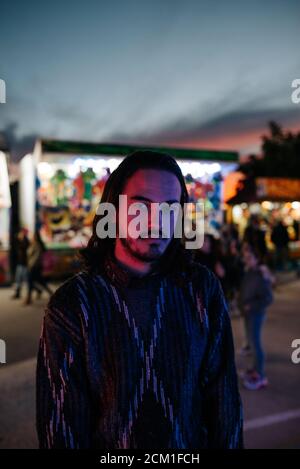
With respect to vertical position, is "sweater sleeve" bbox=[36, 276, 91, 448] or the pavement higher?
"sweater sleeve" bbox=[36, 276, 91, 448]

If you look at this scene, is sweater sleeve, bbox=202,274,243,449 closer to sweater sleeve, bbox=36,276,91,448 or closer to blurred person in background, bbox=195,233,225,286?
sweater sleeve, bbox=36,276,91,448

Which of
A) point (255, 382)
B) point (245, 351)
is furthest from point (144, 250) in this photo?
point (245, 351)

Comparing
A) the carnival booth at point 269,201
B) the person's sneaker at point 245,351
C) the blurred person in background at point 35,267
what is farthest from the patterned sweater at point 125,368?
the carnival booth at point 269,201

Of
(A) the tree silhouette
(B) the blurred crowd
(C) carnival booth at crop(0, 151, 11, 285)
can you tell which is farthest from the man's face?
(A) the tree silhouette

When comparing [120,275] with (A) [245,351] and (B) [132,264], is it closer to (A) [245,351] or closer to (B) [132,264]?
(B) [132,264]

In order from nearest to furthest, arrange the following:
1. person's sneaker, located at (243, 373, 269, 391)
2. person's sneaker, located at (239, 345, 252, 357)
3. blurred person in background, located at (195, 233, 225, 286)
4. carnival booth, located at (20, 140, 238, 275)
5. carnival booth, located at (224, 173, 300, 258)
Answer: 1. person's sneaker, located at (243, 373, 269, 391)
2. person's sneaker, located at (239, 345, 252, 357)
3. blurred person in background, located at (195, 233, 225, 286)
4. carnival booth, located at (20, 140, 238, 275)
5. carnival booth, located at (224, 173, 300, 258)

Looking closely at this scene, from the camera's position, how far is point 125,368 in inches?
50.2

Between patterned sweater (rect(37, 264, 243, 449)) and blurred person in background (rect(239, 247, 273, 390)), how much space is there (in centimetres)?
358

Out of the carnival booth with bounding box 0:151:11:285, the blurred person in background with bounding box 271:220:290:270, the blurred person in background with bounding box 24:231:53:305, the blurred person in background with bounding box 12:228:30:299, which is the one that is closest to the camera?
the blurred person in background with bounding box 24:231:53:305

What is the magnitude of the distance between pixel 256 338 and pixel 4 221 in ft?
30.2

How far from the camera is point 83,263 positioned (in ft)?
4.96

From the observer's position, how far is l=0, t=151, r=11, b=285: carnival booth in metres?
9.82

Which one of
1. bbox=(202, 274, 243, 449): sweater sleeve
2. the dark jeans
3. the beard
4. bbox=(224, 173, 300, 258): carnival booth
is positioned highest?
bbox=(224, 173, 300, 258): carnival booth

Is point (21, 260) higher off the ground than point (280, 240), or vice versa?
point (280, 240)
